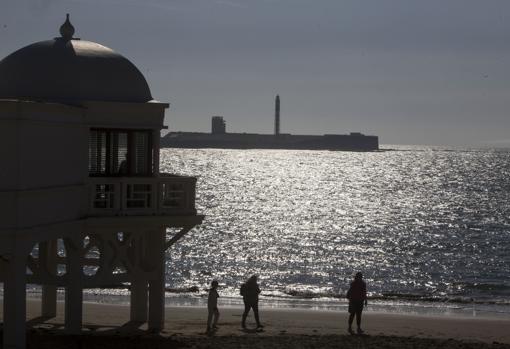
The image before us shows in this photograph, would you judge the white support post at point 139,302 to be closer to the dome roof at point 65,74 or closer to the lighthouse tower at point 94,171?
the lighthouse tower at point 94,171

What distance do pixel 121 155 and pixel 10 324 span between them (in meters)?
4.90

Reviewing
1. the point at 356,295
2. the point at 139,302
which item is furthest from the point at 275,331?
the point at 139,302

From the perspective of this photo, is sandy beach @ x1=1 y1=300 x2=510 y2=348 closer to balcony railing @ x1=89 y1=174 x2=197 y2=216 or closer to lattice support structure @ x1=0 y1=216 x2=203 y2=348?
lattice support structure @ x1=0 y1=216 x2=203 y2=348

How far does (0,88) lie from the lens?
62.5ft

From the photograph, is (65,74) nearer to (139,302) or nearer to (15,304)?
(15,304)

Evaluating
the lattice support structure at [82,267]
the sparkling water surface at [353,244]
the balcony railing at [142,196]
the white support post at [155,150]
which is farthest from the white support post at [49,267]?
the sparkling water surface at [353,244]

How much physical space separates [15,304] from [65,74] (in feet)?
16.5

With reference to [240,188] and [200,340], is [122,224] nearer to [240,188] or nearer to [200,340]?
[200,340]

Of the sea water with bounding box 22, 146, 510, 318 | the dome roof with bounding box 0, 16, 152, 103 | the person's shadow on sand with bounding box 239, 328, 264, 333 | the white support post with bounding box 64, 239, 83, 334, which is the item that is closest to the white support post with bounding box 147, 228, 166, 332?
the person's shadow on sand with bounding box 239, 328, 264, 333

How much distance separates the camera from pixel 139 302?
74.8ft

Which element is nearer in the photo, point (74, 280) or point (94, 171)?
point (74, 280)

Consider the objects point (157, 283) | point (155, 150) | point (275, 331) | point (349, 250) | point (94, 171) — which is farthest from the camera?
point (349, 250)

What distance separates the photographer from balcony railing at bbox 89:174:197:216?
19250 millimetres

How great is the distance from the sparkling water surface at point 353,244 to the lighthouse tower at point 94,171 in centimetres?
1650
